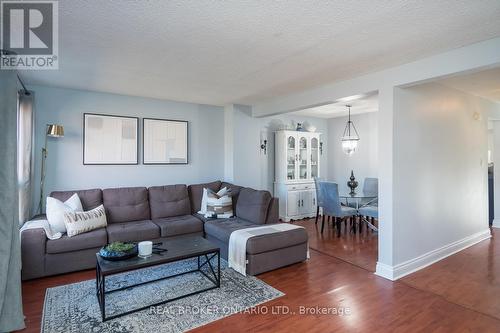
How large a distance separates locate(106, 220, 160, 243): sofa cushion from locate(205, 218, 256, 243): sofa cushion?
706 millimetres

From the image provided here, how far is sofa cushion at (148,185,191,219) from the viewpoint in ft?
13.9

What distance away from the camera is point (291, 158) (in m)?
5.93

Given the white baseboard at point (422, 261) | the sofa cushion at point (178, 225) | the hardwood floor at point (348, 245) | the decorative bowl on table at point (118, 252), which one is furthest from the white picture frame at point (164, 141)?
the white baseboard at point (422, 261)

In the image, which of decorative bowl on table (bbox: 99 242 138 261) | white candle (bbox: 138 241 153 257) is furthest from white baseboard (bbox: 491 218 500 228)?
decorative bowl on table (bbox: 99 242 138 261)

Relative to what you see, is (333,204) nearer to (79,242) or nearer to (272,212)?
(272,212)

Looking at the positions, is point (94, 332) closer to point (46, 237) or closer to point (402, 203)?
point (46, 237)

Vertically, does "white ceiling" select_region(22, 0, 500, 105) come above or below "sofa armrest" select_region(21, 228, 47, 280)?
above

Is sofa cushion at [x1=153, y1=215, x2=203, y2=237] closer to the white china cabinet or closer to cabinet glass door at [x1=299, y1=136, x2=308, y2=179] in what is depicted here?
the white china cabinet

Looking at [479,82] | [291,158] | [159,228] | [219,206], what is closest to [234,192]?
[219,206]

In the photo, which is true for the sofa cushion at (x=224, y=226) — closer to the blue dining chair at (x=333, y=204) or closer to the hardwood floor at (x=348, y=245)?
the hardwood floor at (x=348, y=245)

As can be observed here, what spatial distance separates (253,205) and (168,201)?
138 cm

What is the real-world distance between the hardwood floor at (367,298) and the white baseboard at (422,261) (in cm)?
7

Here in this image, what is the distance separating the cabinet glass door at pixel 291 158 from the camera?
19.2 ft

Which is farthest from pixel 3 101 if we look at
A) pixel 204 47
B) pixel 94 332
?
pixel 94 332
